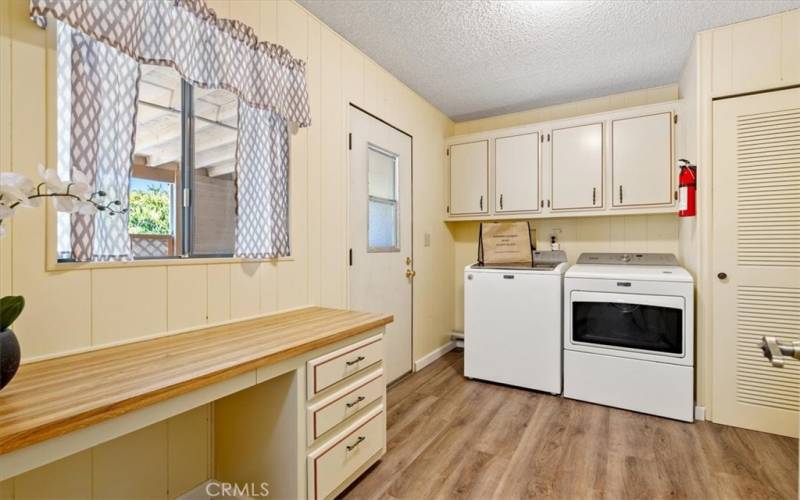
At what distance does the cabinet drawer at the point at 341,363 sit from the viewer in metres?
1.54

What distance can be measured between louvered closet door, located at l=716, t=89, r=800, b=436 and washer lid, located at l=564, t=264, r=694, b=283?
222mm

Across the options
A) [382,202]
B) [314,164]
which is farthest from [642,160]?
[314,164]

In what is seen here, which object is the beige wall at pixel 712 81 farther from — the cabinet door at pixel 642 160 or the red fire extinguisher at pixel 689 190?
the cabinet door at pixel 642 160

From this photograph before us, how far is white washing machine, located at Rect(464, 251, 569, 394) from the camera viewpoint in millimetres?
2861

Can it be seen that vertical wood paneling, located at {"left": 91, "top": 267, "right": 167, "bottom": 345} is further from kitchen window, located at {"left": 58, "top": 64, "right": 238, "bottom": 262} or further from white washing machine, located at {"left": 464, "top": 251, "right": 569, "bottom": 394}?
white washing machine, located at {"left": 464, "top": 251, "right": 569, "bottom": 394}

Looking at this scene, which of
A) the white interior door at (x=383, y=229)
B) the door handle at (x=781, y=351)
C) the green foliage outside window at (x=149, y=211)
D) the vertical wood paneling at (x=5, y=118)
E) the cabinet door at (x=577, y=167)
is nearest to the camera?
the door handle at (x=781, y=351)

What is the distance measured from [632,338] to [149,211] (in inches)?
117

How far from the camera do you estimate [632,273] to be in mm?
2652

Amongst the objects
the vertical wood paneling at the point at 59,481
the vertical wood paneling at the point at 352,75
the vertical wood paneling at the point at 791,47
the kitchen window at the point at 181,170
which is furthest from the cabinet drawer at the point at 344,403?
the vertical wood paneling at the point at 791,47

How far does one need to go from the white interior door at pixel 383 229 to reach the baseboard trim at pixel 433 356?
162 mm

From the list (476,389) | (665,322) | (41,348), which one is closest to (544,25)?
(665,322)

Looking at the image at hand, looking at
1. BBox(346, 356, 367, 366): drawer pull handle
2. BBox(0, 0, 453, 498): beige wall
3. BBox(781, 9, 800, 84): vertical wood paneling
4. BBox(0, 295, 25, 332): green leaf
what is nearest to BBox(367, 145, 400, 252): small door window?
Answer: BBox(0, 0, 453, 498): beige wall

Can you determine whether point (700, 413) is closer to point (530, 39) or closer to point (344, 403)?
point (344, 403)

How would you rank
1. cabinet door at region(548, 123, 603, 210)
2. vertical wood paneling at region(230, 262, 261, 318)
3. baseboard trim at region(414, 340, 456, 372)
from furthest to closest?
baseboard trim at region(414, 340, 456, 372)
cabinet door at region(548, 123, 603, 210)
vertical wood paneling at region(230, 262, 261, 318)
